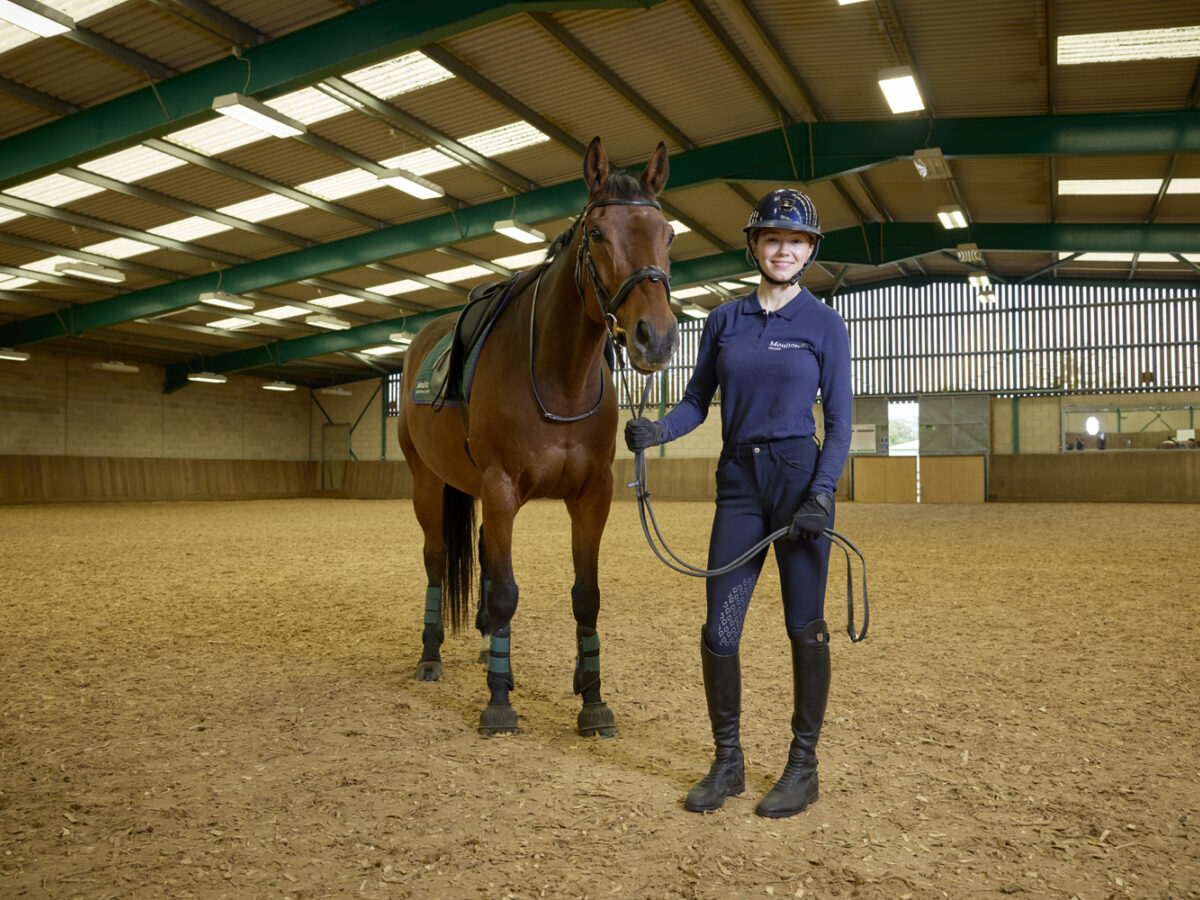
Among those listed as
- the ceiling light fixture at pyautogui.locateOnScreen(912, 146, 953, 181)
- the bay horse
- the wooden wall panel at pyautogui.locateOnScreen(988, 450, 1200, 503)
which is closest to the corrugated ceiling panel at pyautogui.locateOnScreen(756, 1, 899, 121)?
the ceiling light fixture at pyautogui.locateOnScreen(912, 146, 953, 181)

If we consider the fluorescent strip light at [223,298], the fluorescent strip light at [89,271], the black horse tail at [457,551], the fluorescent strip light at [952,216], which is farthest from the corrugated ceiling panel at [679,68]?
the fluorescent strip light at [223,298]

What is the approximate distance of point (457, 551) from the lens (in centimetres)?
476

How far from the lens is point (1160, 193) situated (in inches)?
531

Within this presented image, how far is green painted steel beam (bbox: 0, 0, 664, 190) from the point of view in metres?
7.44

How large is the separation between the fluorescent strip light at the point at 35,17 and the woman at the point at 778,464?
738 centimetres

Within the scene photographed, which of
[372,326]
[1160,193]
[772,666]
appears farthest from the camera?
[372,326]

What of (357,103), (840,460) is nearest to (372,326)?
(357,103)

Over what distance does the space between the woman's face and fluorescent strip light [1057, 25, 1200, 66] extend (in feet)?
27.7

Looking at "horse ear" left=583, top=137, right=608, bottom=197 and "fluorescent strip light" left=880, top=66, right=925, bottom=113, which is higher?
"fluorescent strip light" left=880, top=66, right=925, bottom=113

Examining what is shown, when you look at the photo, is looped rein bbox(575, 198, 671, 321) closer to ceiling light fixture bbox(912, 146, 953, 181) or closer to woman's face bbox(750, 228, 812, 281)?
woman's face bbox(750, 228, 812, 281)

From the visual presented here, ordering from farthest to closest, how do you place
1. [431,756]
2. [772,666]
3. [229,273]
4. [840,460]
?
[229,273] < [772,666] < [431,756] < [840,460]

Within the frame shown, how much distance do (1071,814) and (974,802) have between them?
27cm

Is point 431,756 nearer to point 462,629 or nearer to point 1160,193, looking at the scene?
point 462,629

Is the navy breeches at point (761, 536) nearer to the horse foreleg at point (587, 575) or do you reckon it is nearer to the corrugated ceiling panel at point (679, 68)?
the horse foreleg at point (587, 575)
